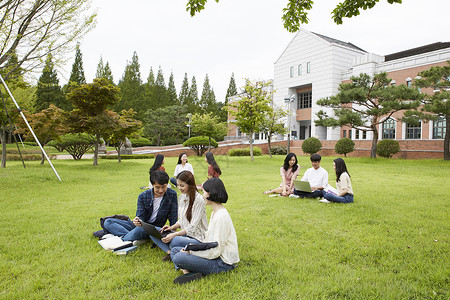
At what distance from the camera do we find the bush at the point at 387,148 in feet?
65.0

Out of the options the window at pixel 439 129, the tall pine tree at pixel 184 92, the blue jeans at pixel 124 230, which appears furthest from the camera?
the tall pine tree at pixel 184 92

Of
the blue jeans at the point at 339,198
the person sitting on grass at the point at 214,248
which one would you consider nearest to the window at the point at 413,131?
the blue jeans at the point at 339,198

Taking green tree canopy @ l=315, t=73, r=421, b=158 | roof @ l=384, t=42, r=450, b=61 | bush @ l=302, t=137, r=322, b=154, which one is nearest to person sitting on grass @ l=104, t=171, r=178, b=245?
green tree canopy @ l=315, t=73, r=421, b=158

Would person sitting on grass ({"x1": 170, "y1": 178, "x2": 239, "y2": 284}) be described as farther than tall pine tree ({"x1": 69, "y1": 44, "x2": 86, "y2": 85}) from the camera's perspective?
No

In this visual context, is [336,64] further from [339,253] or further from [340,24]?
[339,253]

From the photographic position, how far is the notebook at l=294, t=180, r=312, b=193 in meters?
6.56

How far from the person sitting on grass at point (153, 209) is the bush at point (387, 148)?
20.1 metres

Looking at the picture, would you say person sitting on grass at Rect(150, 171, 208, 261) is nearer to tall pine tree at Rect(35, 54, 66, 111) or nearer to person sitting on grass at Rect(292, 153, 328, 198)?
person sitting on grass at Rect(292, 153, 328, 198)

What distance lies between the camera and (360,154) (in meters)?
24.6

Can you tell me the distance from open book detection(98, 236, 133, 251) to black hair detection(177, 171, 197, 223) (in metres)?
0.95

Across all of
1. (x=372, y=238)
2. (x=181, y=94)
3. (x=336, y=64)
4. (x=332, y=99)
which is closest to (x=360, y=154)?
(x=332, y=99)

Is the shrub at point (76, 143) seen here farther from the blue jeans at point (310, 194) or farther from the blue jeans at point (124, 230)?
the blue jeans at point (124, 230)

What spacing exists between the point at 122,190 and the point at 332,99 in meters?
14.8

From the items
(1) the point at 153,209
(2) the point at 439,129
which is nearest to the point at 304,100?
(2) the point at 439,129
